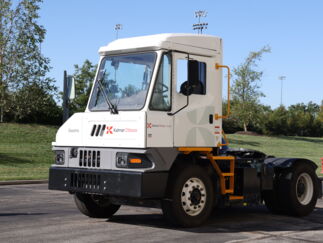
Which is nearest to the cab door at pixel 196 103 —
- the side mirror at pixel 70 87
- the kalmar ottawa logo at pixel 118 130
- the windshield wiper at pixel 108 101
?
the kalmar ottawa logo at pixel 118 130

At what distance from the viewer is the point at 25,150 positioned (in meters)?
34.8

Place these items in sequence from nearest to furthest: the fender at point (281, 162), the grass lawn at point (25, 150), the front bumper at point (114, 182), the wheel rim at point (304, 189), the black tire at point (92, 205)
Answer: the front bumper at point (114, 182)
the black tire at point (92, 205)
the fender at point (281, 162)
the wheel rim at point (304, 189)
the grass lawn at point (25, 150)

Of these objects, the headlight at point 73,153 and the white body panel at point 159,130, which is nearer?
the white body panel at point 159,130

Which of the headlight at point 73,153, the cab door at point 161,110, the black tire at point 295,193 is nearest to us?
the cab door at point 161,110

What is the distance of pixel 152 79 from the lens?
883 cm

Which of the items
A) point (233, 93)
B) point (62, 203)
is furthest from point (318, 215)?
point (233, 93)

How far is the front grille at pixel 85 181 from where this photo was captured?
8844mm

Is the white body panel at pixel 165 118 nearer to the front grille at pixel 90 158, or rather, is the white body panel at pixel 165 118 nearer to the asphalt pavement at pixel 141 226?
the front grille at pixel 90 158

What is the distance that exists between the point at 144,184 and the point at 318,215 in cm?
442

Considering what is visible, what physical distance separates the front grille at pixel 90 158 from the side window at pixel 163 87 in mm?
1237

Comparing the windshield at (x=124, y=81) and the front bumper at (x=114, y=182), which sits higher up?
the windshield at (x=124, y=81)

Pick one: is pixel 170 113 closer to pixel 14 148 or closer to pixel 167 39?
pixel 167 39

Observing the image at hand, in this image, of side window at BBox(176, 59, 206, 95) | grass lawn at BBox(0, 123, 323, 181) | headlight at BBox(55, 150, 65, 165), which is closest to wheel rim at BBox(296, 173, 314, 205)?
side window at BBox(176, 59, 206, 95)

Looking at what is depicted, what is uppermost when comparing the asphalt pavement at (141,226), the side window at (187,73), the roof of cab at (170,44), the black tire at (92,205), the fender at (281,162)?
the roof of cab at (170,44)
